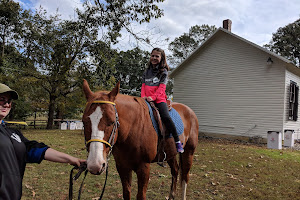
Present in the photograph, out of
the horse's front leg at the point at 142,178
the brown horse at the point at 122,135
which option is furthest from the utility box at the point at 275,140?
the horse's front leg at the point at 142,178

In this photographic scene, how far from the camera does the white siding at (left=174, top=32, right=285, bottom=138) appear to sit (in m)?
12.5

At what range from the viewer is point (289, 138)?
11.5 meters

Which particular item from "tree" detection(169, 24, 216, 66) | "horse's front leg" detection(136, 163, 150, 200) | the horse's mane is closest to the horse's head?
the horse's mane

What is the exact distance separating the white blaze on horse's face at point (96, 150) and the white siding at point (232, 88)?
1290cm

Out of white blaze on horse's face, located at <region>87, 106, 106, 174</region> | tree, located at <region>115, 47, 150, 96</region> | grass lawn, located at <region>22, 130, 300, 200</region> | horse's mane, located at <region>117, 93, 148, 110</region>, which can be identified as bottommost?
grass lawn, located at <region>22, 130, 300, 200</region>

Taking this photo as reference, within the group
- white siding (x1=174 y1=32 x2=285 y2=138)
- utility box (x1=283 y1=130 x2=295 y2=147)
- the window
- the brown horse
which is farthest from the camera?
the window

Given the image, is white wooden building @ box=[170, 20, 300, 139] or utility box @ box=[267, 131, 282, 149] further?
white wooden building @ box=[170, 20, 300, 139]

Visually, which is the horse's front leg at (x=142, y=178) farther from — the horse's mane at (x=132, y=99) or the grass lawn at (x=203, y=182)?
the grass lawn at (x=203, y=182)

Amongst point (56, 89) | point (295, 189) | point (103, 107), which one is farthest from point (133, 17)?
point (56, 89)

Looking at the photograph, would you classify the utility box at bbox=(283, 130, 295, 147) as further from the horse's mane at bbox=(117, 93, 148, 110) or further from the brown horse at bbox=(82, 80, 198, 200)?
the horse's mane at bbox=(117, 93, 148, 110)

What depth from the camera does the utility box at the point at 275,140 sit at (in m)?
10.6

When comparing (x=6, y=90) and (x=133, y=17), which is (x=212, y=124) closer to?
(x=133, y=17)

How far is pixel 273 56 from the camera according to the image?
1241 centimetres

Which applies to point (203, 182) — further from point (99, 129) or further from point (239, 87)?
point (239, 87)
